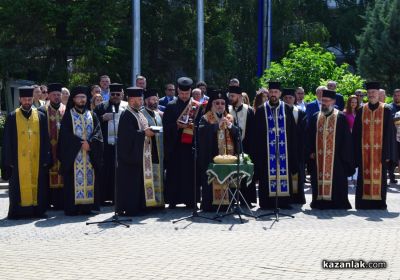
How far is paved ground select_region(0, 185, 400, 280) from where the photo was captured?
9.24 metres

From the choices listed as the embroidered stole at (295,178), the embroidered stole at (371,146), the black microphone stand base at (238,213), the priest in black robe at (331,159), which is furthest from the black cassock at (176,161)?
the embroidered stole at (371,146)

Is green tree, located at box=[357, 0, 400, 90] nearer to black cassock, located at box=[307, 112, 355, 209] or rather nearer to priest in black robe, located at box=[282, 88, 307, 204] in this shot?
priest in black robe, located at box=[282, 88, 307, 204]

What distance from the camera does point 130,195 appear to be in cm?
1424

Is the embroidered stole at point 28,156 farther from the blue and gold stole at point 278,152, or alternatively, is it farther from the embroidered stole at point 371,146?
the embroidered stole at point 371,146

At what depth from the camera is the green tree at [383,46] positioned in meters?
41.4

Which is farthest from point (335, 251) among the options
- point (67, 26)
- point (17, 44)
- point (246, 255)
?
point (17, 44)

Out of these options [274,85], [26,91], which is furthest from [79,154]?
[274,85]

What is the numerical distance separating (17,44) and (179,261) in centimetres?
2179

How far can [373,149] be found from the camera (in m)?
15.1

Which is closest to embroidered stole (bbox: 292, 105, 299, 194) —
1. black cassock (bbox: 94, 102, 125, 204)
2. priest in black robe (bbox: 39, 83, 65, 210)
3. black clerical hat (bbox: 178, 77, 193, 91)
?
black clerical hat (bbox: 178, 77, 193, 91)

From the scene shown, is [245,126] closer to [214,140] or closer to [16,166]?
[214,140]

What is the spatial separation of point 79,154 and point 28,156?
2.99 feet

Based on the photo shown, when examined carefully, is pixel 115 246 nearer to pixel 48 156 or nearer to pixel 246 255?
pixel 246 255

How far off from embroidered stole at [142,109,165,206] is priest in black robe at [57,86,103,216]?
3.39 ft
